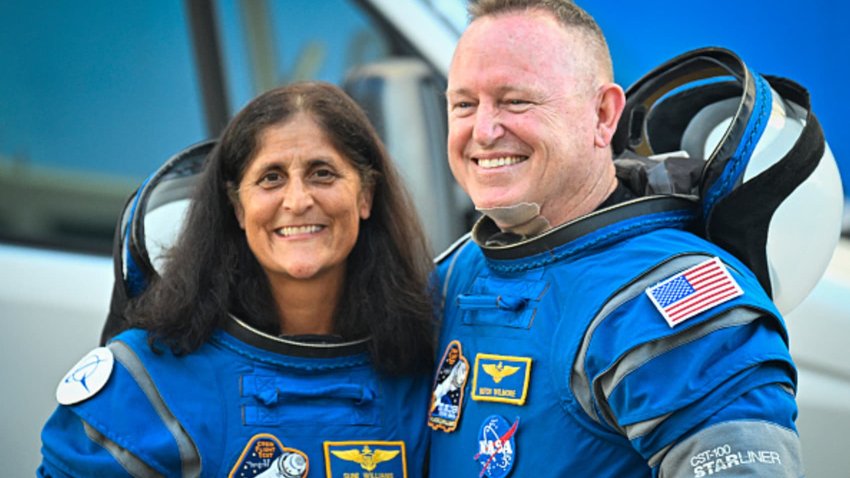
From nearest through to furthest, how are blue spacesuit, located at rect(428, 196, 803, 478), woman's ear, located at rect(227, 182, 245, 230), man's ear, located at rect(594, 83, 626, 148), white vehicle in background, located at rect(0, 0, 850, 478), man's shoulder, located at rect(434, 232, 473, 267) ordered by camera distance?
blue spacesuit, located at rect(428, 196, 803, 478)
man's ear, located at rect(594, 83, 626, 148)
woman's ear, located at rect(227, 182, 245, 230)
man's shoulder, located at rect(434, 232, 473, 267)
white vehicle in background, located at rect(0, 0, 850, 478)

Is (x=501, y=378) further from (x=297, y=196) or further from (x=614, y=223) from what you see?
(x=297, y=196)

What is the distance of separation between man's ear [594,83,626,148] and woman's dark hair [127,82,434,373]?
55 cm

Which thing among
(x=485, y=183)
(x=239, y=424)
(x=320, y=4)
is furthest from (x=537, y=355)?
(x=320, y=4)

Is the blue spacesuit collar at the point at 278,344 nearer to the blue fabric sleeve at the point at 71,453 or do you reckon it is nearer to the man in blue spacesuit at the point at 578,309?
the man in blue spacesuit at the point at 578,309

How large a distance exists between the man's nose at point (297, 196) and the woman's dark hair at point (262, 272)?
4.8 inches

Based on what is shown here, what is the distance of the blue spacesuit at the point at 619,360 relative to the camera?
216cm

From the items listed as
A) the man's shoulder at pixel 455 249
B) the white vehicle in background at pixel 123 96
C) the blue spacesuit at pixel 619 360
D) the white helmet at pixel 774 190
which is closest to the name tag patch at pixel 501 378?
the blue spacesuit at pixel 619 360

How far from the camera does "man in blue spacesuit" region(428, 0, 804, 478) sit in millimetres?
2174

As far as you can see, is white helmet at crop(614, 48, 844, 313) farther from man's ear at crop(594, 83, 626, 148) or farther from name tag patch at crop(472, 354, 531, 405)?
name tag patch at crop(472, 354, 531, 405)

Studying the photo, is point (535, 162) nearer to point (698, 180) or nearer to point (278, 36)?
point (698, 180)

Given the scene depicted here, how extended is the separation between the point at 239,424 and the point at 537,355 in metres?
0.65

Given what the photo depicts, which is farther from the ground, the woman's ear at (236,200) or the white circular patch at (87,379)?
the woman's ear at (236,200)

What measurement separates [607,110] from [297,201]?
68cm

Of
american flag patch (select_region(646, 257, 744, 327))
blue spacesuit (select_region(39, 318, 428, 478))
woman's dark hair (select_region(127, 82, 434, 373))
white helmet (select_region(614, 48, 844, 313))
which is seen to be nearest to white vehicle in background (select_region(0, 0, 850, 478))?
woman's dark hair (select_region(127, 82, 434, 373))
